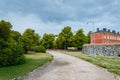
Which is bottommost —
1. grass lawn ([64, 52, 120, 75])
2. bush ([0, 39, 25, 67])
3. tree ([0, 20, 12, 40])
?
grass lawn ([64, 52, 120, 75])

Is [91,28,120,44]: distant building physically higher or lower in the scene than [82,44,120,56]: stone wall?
higher

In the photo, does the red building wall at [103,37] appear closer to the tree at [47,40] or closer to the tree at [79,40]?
the tree at [79,40]

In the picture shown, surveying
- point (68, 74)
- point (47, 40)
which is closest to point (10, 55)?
point (68, 74)

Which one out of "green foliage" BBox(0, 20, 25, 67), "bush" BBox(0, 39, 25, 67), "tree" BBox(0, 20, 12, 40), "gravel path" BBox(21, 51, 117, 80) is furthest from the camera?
"tree" BBox(0, 20, 12, 40)

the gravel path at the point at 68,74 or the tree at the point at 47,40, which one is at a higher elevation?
the tree at the point at 47,40

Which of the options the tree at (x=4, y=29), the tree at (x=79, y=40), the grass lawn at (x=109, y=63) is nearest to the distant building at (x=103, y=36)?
the tree at (x=79, y=40)

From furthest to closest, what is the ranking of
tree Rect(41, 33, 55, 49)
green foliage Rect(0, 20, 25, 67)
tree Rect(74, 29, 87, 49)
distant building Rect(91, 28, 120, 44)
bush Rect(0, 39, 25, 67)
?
tree Rect(41, 33, 55, 49) → distant building Rect(91, 28, 120, 44) → tree Rect(74, 29, 87, 49) → green foliage Rect(0, 20, 25, 67) → bush Rect(0, 39, 25, 67)

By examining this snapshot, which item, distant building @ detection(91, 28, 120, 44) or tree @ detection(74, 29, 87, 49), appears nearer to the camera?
tree @ detection(74, 29, 87, 49)

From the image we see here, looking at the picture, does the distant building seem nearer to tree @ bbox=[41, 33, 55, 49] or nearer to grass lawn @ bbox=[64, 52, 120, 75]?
tree @ bbox=[41, 33, 55, 49]

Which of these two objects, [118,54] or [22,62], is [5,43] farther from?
[118,54]

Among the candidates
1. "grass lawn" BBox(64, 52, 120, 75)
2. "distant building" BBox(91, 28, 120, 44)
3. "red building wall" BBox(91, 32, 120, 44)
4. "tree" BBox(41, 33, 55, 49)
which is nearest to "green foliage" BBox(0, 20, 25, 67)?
"grass lawn" BBox(64, 52, 120, 75)

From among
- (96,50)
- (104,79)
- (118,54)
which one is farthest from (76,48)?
(104,79)

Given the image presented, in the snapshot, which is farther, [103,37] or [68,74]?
[103,37]

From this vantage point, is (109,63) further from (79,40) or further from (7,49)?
(79,40)
